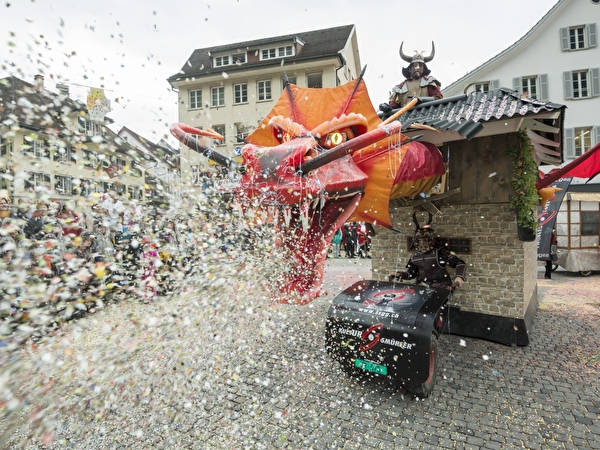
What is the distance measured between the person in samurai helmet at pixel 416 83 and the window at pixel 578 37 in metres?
16.8

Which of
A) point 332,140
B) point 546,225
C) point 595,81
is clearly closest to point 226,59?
point 595,81

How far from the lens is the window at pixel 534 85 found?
63.4 ft

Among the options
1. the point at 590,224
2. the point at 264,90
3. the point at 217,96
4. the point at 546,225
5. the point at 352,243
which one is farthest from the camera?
the point at 264,90

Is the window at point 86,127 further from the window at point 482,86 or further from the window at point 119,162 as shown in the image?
the window at point 482,86

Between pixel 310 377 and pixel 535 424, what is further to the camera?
pixel 310 377

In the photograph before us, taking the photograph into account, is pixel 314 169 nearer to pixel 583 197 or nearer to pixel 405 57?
pixel 405 57

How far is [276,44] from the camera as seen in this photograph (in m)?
24.4

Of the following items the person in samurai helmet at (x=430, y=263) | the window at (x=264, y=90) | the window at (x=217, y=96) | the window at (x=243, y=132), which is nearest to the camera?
the window at (x=243, y=132)

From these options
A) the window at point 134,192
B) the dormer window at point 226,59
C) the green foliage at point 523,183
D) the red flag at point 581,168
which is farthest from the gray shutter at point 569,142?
the window at point 134,192

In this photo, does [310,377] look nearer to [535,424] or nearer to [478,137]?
[535,424]

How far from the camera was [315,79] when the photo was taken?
23.8 metres

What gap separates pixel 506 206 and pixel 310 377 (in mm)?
4617

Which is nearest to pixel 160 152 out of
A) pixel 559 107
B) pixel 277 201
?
pixel 277 201

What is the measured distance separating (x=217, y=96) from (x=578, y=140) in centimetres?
2101
